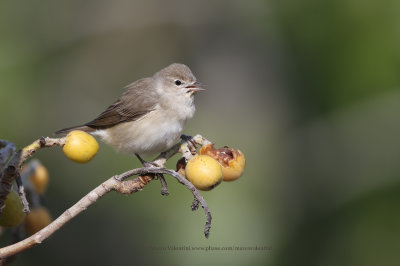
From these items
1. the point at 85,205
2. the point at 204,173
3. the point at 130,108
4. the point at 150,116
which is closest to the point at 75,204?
the point at 85,205

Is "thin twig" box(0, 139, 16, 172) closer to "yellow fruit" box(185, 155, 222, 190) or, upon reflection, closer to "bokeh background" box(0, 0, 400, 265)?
"yellow fruit" box(185, 155, 222, 190)

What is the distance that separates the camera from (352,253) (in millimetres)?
3543

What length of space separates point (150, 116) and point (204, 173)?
2.28 meters

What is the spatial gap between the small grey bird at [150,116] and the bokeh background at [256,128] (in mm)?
211

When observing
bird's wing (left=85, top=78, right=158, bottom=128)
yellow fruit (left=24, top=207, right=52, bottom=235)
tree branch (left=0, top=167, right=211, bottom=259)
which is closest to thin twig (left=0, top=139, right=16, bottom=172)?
tree branch (left=0, top=167, right=211, bottom=259)

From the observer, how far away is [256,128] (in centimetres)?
518

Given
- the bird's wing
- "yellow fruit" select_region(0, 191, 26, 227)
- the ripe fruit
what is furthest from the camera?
the bird's wing

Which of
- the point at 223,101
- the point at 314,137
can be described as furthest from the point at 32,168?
the point at 223,101

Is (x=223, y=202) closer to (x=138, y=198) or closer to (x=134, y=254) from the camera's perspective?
(x=138, y=198)

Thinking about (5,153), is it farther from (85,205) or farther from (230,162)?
(230,162)

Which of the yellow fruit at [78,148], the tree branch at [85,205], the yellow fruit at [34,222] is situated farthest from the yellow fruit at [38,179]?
the tree branch at [85,205]

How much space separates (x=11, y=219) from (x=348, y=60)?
2.37m

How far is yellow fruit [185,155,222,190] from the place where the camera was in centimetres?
182

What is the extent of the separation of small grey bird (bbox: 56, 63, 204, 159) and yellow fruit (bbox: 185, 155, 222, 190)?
183 cm
